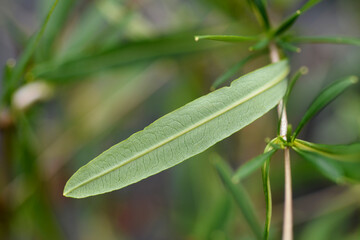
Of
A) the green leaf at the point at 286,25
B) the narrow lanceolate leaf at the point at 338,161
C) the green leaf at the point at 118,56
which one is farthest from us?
the green leaf at the point at 118,56

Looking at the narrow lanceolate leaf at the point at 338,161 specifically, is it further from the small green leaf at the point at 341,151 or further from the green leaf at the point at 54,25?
the green leaf at the point at 54,25

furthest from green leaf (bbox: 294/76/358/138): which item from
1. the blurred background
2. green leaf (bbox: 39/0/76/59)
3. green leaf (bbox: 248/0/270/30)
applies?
green leaf (bbox: 39/0/76/59)

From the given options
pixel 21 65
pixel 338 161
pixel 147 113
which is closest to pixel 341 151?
pixel 338 161

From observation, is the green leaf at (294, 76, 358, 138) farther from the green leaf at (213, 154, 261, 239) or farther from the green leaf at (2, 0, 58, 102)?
the green leaf at (2, 0, 58, 102)

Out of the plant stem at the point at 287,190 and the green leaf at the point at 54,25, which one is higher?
the green leaf at the point at 54,25

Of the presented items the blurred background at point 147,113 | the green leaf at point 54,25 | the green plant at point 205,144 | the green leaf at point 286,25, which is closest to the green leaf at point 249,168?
the green plant at point 205,144

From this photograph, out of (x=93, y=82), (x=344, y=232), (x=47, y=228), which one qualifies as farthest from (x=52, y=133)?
(x=344, y=232)

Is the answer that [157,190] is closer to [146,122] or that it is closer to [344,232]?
[146,122]
